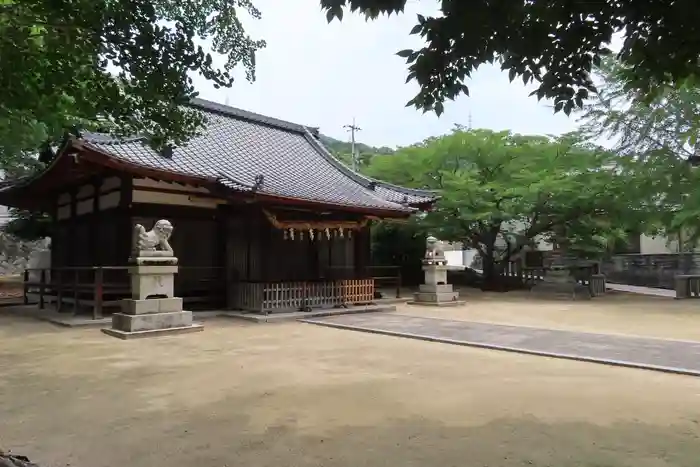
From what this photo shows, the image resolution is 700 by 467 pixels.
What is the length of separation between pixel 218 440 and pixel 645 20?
409 cm

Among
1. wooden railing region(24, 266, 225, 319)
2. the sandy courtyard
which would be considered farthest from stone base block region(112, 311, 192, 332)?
wooden railing region(24, 266, 225, 319)

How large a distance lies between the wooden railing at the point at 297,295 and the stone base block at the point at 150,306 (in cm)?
251

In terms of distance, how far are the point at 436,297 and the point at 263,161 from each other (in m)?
6.54

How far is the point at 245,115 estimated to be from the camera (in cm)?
1709

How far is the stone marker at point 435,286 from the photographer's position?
15.2 meters

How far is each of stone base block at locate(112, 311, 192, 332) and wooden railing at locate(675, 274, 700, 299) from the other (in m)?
16.1

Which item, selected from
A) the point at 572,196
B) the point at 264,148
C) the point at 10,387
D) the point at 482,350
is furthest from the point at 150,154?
the point at 572,196

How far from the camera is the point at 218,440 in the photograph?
12.4 feet

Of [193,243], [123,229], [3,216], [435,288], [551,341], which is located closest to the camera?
[551,341]

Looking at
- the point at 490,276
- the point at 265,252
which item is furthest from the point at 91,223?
Answer: the point at 490,276

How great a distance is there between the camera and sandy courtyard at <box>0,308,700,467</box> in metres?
3.51

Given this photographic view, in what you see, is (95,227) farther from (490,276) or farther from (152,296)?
(490,276)

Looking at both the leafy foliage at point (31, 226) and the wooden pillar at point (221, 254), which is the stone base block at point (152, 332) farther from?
the leafy foliage at point (31, 226)

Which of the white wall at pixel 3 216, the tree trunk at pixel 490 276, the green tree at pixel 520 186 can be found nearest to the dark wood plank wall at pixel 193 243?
the green tree at pixel 520 186
